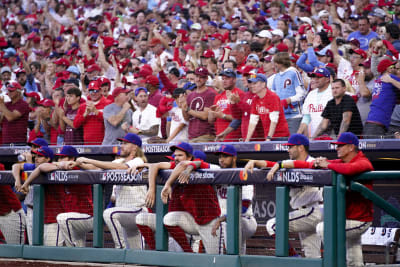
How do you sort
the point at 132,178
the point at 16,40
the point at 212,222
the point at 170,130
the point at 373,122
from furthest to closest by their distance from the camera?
1. the point at 16,40
2. the point at 170,130
3. the point at 373,122
4. the point at 132,178
5. the point at 212,222

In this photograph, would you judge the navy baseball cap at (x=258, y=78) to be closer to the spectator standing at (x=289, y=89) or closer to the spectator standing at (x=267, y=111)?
the spectator standing at (x=267, y=111)

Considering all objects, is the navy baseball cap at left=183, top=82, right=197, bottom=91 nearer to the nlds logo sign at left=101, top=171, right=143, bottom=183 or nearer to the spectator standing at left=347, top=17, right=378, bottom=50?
the spectator standing at left=347, top=17, right=378, bottom=50

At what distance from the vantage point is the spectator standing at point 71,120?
413 inches

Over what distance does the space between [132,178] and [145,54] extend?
8344mm

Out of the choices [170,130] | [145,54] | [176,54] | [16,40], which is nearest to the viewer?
[170,130]

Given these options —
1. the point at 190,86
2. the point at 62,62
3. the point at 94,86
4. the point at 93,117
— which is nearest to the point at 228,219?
the point at 190,86

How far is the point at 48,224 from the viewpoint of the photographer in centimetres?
714

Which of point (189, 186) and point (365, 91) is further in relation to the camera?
point (365, 91)

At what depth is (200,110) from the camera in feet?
31.4

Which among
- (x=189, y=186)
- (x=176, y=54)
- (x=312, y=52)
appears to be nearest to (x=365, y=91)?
(x=312, y=52)

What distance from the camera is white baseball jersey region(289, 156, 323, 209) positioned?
5.81m

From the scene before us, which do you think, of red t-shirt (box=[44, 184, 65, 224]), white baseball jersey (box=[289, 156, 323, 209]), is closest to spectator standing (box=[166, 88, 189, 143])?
red t-shirt (box=[44, 184, 65, 224])

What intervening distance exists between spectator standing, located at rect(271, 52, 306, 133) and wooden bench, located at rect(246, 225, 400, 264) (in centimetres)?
315

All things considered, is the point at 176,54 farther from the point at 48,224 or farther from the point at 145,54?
the point at 48,224
